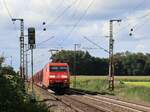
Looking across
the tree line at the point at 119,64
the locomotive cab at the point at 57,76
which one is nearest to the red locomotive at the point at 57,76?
the locomotive cab at the point at 57,76

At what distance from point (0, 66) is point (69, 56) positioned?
376ft

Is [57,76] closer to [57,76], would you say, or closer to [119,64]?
[57,76]

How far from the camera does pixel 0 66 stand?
84.3ft

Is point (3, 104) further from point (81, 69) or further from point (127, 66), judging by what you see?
point (127, 66)

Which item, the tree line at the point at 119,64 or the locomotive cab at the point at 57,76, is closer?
the locomotive cab at the point at 57,76

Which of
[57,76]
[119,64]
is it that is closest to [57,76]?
[57,76]

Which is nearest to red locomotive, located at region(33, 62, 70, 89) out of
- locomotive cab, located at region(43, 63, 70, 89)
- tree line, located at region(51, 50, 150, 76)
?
locomotive cab, located at region(43, 63, 70, 89)

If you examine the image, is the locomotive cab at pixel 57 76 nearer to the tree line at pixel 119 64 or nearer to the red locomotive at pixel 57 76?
the red locomotive at pixel 57 76

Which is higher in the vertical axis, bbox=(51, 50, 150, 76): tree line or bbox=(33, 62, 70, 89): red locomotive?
bbox=(51, 50, 150, 76): tree line

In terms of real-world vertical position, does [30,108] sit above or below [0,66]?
below

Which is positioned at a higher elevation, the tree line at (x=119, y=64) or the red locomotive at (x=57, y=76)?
the tree line at (x=119, y=64)

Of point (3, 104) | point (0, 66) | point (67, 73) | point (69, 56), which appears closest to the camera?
point (3, 104)

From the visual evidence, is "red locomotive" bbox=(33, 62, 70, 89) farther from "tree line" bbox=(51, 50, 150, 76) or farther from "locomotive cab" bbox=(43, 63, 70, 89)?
"tree line" bbox=(51, 50, 150, 76)

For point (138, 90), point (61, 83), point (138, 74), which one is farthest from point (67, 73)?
point (138, 74)
